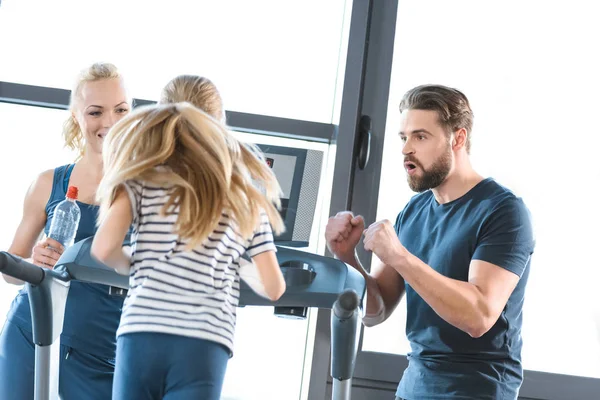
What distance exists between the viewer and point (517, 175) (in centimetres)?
287

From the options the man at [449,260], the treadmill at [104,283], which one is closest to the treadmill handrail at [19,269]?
the treadmill at [104,283]

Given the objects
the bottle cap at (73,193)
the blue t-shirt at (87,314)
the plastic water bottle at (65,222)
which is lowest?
the blue t-shirt at (87,314)

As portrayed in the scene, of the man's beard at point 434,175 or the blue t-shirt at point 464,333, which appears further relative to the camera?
the man's beard at point 434,175

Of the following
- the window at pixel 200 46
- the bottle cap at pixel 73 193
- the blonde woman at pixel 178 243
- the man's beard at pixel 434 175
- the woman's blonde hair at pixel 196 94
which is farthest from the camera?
the window at pixel 200 46

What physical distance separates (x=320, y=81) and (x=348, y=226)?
3.05ft

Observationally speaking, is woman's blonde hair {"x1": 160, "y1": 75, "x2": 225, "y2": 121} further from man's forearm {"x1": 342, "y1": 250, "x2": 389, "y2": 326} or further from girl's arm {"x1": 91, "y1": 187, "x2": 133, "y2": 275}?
man's forearm {"x1": 342, "y1": 250, "x2": 389, "y2": 326}

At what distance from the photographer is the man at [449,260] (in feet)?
6.22

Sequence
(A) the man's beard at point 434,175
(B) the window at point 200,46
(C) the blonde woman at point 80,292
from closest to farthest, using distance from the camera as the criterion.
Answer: (C) the blonde woman at point 80,292 → (A) the man's beard at point 434,175 → (B) the window at point 200,46

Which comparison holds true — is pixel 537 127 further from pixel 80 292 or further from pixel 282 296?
pixel 80 292

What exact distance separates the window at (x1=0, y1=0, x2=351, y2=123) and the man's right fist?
0.79 meters

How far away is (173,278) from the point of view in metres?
1.39

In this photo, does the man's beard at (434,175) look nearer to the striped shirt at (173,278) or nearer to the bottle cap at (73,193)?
the striped shirt at (173,278)

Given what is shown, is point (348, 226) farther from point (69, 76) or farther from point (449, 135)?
point (69, 76)

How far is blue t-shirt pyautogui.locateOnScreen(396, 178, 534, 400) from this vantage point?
1921 mm
